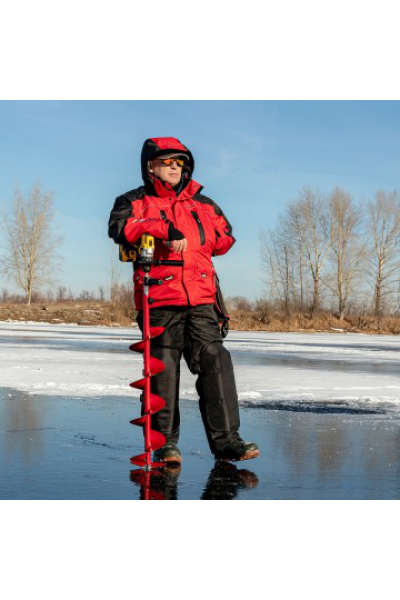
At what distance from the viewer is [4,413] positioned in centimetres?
618

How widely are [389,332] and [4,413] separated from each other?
27.8m

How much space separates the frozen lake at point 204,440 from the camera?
3699mm

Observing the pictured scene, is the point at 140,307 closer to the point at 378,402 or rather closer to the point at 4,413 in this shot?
the point at 4,413

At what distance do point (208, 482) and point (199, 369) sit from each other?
2.87ft

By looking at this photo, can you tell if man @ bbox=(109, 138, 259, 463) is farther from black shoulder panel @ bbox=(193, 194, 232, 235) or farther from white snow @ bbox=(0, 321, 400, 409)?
white snow @ bbox=(0, 321, 400, 409)

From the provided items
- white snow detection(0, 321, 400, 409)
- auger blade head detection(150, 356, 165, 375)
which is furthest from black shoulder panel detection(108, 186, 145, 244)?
white snow detection(0, 321, 400, 409)

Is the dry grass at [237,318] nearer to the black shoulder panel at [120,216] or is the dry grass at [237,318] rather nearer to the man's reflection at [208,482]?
the black shoulder panel at [120,216]

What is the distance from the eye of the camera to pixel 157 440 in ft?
13.9

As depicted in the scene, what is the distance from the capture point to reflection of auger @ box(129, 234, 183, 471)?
4.12m

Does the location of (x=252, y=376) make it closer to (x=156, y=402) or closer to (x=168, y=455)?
(x=156, y=402)

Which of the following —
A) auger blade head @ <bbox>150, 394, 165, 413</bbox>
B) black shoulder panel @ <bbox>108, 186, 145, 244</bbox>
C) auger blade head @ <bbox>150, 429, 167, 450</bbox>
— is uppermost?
black shoulder panel @ <bbox>108, 186, 145, 244</bbox>

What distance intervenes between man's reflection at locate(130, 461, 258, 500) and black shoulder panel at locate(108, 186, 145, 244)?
1328 millimetres

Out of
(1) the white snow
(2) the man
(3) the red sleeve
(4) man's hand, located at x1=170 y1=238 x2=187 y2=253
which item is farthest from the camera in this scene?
(1) the white snow

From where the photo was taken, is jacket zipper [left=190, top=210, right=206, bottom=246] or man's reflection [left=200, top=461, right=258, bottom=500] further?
jacket zipper [left=190, top=210, right=206, bottom=246]
